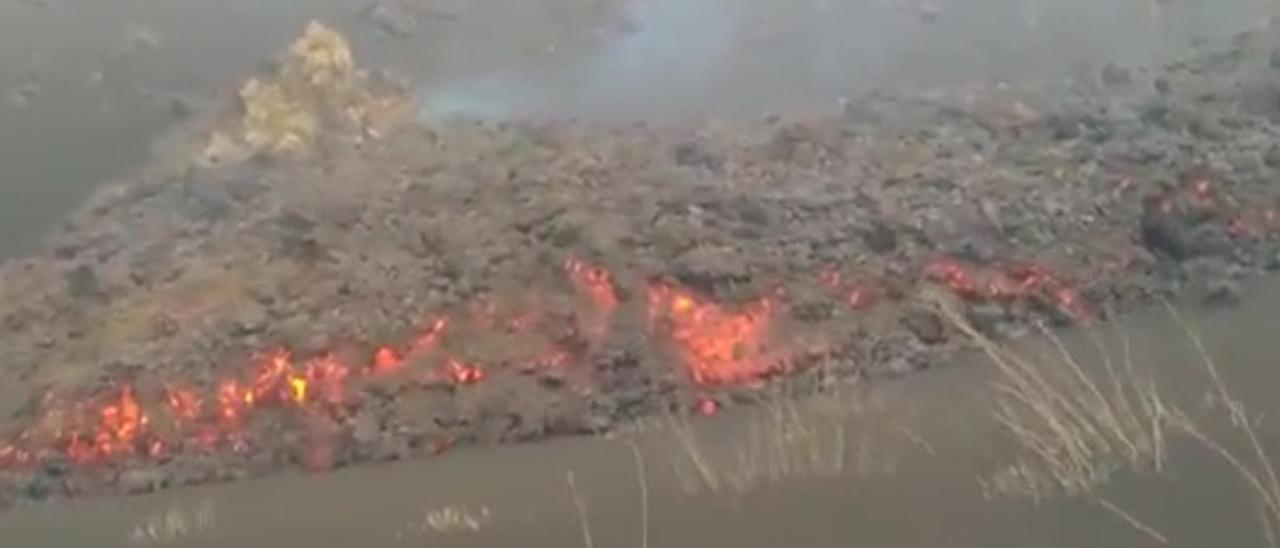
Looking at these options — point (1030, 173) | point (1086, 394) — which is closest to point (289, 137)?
point (1030, 173)

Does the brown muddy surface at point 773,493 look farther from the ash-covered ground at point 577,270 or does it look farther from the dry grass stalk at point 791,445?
the ash-covered ground at point 577,270

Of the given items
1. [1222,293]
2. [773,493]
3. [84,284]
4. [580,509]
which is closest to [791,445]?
[773,493]

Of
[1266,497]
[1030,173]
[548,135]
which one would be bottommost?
[1266,497]

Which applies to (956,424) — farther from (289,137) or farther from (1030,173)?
(289,137)

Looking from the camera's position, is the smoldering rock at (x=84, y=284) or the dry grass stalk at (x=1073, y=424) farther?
the smoldering rock at (x=84, y=284)

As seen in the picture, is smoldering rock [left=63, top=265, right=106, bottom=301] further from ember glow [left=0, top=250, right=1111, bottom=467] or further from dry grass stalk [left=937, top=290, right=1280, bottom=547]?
dry grass stalk [left=937, top=290, right=1280, bottom=547]

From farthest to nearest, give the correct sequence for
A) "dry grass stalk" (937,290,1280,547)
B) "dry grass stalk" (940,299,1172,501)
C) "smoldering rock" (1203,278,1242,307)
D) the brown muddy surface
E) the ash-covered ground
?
the ash-covered ground
"smoldering rock" (1203,278,1242,307)
"dry grass stalk" (940,299,1172,501)
"dry grass stalk" (937,290,1280,547)
the brown muddy surface

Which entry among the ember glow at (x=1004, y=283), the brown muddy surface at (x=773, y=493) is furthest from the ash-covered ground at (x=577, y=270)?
the brown muddy surface at (x=773, y=493)

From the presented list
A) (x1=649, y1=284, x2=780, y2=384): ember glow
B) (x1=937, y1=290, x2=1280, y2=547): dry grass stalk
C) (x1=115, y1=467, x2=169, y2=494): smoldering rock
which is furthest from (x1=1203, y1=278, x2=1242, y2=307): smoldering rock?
(x1=115, y1=467, x2=169, y2=494): smoldering rock
